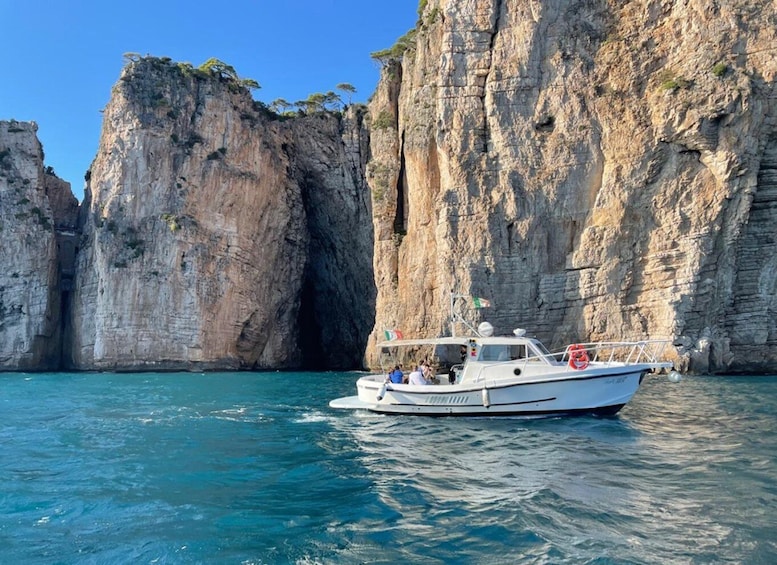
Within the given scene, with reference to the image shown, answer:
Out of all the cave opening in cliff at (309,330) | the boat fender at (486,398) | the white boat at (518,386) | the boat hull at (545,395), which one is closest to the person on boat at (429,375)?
the white boat at (518,386)

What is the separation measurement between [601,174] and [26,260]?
41.9 meters

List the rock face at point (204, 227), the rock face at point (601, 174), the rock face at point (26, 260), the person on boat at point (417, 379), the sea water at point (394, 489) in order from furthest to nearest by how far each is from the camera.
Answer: the rock face at point (26, 260) → the rock face at point (204, 227) → the rock face at point (601, 174) → the person on boat at point (417, 379) → the sea water at point (394, 489)

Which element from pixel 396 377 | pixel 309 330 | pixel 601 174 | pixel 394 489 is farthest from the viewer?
pixel 309 330

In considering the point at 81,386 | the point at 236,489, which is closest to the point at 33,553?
the point at 236,489

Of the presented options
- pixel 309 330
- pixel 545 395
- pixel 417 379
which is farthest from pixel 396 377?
pixel 309 330

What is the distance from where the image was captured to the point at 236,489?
885 centimetres

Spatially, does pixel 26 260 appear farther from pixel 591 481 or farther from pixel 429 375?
pixel 591 481

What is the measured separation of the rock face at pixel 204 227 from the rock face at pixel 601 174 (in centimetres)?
1388

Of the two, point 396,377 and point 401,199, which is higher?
point 401,199

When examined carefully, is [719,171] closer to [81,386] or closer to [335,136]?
[335,136]

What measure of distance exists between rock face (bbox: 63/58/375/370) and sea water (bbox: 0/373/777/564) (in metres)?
29.1

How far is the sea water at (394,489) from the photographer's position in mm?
6449

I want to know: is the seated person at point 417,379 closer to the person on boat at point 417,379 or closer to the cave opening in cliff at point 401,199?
the person on boat at point 417,379

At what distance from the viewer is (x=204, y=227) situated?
45.9 meters
